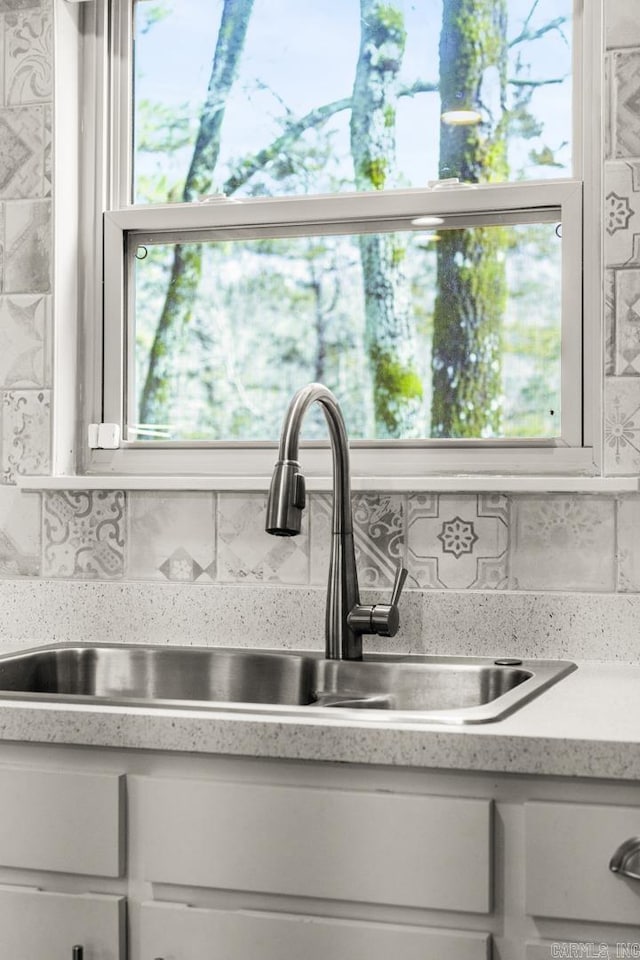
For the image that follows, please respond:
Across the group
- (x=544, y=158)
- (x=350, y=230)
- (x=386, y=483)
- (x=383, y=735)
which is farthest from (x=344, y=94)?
(x=383, y=735)

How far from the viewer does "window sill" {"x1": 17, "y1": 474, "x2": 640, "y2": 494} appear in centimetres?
170

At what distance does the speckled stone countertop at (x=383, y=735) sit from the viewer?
116 cm

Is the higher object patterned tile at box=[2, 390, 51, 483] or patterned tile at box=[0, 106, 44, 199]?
patterned tile at box=[0, 106, 44, 199]

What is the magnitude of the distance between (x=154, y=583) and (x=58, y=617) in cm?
20

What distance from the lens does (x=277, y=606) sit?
186 centimetres

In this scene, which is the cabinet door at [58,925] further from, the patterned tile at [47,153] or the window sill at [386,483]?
the patterned tile at [47,153]

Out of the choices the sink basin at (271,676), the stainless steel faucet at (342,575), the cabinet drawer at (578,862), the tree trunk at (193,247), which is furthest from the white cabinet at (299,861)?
the tree trunk at (193,247)

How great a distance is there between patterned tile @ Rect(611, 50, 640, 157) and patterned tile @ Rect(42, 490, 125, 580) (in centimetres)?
101

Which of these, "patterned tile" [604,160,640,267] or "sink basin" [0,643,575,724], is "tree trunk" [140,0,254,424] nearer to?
"sink basin" [0,643,575,724]

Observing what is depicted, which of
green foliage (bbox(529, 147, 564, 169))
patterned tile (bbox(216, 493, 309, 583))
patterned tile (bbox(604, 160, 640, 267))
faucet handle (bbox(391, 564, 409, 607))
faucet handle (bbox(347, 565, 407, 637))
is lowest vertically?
faucet handle (bbox(347, 565, 407, 637))

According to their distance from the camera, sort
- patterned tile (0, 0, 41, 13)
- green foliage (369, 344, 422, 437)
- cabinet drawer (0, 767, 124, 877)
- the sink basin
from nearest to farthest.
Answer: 1. cabinet drawer (0, 767, 124, 877)
2. the sink basin
3. green foliage (369, 344, 422, 437)
4. patterned tile (0, 0, 41, 13)

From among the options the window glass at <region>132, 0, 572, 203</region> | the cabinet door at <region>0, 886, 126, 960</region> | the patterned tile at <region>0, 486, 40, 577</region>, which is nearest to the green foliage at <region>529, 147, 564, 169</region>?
the window glass at <region>132, 0, 572, 203</region>

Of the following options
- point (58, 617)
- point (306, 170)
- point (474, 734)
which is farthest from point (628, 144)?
point (58, 617)

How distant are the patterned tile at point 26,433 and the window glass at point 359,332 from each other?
0.52 feet
